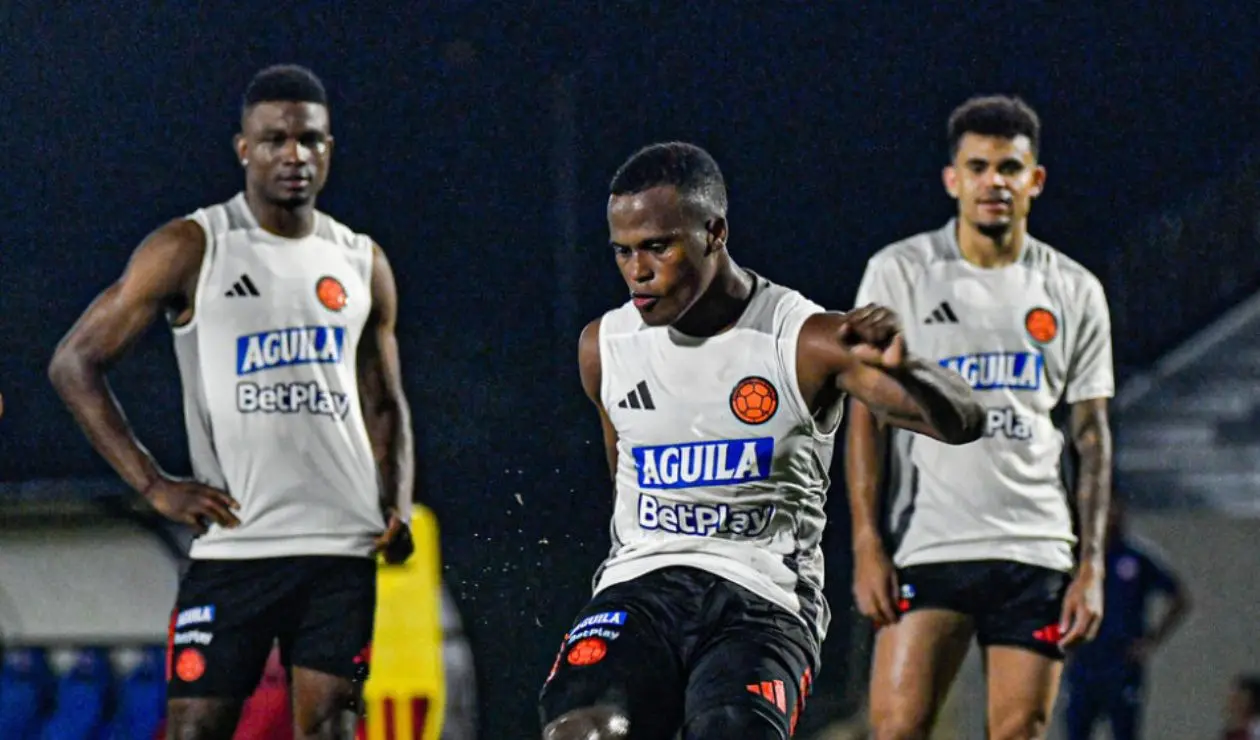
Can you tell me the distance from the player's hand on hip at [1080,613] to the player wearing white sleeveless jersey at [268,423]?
5.68 feet

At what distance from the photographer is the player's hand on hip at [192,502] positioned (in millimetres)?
4602

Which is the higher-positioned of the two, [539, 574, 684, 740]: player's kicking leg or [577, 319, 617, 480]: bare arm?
[577, 319, 617, 480]: bare arm

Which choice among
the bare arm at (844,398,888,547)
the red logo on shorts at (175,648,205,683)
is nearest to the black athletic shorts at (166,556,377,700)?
the red logo on shorts at (175,648,205,683)

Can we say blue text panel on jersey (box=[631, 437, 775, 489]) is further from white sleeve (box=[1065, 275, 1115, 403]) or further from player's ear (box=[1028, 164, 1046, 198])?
player's ear (box=[1028, 164, 1046, 198])

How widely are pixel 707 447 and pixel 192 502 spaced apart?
148 centimetres

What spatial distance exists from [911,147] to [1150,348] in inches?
108

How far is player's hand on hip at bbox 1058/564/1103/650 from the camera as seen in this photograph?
4.77m

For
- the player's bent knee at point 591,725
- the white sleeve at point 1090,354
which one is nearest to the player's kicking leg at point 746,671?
the player's bent knee at point 591,725

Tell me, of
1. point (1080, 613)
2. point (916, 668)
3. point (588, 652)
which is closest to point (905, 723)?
point (916, 668)

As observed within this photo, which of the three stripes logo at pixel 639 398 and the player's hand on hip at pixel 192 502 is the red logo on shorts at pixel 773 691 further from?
the player's hand on hip at pixel 192 502

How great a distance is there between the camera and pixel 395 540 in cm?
482

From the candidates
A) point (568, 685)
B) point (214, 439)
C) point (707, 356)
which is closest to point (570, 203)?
point (214, 439)

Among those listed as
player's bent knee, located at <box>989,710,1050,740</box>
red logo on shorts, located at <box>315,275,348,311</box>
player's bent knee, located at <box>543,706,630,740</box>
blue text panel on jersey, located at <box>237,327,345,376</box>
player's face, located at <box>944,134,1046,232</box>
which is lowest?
player's bent knee, located at <box>989,710,1050,740</box>

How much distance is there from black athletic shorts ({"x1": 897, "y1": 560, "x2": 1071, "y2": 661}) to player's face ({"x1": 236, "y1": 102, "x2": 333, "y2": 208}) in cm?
192
